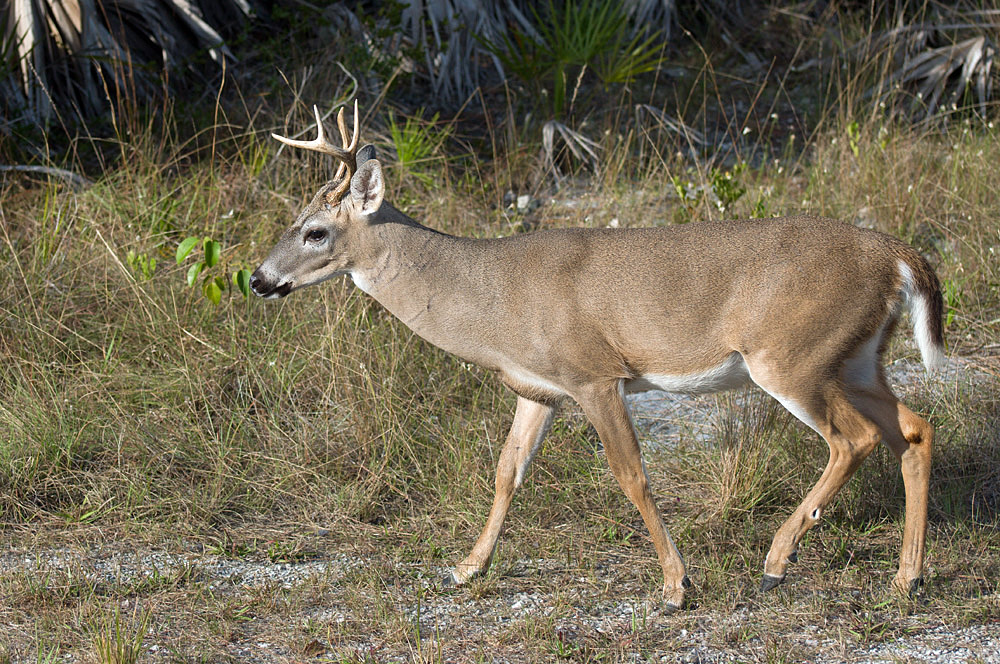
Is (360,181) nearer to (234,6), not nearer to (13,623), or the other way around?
(13,623)

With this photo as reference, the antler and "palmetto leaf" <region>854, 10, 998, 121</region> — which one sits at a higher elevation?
the antler

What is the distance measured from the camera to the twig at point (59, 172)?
7254 millimetres

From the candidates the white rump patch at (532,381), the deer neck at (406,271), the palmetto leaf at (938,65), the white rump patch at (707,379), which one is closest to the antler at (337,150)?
the deer neck at (406,271)

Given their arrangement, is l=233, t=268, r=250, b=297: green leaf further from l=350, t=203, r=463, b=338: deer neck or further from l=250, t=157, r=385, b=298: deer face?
l=350, t=203, r=463, b=338: deer neck

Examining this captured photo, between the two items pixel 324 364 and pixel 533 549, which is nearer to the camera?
pixel 533 549

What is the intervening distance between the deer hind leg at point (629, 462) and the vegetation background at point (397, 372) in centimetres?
15

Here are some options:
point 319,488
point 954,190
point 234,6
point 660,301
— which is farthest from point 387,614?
point 234,6

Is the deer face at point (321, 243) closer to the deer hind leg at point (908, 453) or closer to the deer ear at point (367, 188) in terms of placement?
the deer ear at point (367, 188)

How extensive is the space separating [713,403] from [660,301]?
1.78 meters

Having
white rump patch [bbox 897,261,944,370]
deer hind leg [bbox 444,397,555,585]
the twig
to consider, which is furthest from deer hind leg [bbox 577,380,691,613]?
the twig

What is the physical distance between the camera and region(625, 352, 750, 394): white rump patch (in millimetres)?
4266

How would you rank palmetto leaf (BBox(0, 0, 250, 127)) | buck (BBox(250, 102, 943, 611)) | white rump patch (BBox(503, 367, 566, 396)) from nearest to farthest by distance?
buck (BBox(250, 102, 943, 611)), white rump patch (BBox(503, 367, 566, 396)), palmetto leaf (BBox(0, 0, 250, 127))

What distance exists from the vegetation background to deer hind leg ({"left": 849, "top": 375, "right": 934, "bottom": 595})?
0.15 meters

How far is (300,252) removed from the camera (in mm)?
4535
